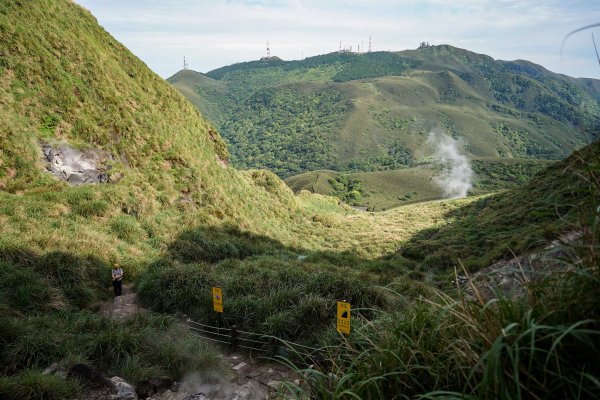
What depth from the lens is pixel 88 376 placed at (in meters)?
5.20

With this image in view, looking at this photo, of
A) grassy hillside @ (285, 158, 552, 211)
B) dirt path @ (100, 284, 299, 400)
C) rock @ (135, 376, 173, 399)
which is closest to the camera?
rock @ (135, 376, 173, 399)

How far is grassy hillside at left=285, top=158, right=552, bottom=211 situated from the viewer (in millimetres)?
131125

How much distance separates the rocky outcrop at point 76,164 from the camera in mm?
15281

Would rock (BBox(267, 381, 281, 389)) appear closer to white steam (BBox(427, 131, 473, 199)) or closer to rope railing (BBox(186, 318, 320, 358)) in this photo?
rope railing (BBox(186, 318, 320, 358))

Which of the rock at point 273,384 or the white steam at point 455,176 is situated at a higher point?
the rock at point 273,384

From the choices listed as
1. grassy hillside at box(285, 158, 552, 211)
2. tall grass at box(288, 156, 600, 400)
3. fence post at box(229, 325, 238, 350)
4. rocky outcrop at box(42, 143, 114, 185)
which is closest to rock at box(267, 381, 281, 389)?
fence post at box(229, 325, 238, 350)

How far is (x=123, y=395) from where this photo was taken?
5.11 metres

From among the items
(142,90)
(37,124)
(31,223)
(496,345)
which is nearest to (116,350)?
(496,345)

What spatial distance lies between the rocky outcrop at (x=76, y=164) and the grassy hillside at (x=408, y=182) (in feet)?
360

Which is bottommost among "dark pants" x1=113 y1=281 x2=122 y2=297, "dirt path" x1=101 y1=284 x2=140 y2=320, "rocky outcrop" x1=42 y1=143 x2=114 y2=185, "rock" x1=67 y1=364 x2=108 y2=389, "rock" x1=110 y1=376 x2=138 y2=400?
"dirt path" x1=101 y1=284 x2=140 y2=320

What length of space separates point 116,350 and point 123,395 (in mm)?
1372

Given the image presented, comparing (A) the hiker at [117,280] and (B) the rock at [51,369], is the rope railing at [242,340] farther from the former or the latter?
(A) the hiker at [117,280]

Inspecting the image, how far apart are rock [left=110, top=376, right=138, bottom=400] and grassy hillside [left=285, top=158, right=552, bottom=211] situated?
392 feet

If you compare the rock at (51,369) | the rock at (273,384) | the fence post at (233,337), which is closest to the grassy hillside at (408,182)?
the fence post at (233,337)
